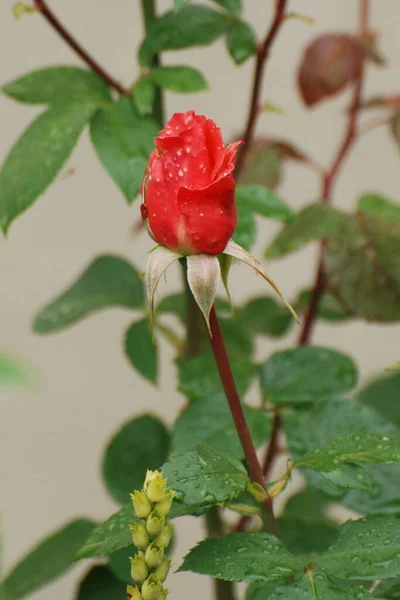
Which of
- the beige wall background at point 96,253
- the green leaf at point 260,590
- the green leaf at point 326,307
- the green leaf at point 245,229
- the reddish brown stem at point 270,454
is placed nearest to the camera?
the green leaf at point 260,590

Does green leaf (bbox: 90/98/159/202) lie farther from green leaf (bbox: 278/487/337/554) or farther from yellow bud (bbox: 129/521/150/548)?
green leaf (bbox: 278/487/337/554)

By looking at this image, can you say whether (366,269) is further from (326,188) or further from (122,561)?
(122,561)

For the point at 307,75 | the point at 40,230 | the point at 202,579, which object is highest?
the point at 307,75

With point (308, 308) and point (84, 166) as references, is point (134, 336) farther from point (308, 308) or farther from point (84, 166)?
point (84, 166)

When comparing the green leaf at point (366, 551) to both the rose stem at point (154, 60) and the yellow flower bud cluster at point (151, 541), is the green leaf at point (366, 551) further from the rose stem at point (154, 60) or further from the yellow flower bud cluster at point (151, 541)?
the rose stem at point (154, 60)

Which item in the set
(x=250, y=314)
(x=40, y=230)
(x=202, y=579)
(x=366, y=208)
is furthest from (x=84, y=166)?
(x=202, y=579)

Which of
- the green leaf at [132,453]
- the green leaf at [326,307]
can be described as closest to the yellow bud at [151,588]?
the green leaf at [132,453]
